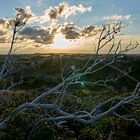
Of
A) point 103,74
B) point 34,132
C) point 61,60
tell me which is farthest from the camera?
point 61,60

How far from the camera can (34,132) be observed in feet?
64.6

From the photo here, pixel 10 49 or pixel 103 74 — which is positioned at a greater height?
pixel 10 49

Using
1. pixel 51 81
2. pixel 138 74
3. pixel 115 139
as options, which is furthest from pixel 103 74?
pixel 115 139

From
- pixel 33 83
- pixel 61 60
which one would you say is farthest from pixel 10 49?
pixel 61 60

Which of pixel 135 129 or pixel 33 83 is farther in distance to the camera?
pixel 33 83

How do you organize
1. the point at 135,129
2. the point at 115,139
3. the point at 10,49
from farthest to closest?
the point at 135,129 → the point at 115,139 → the point at 10,49

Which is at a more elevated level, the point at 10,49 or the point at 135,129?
the point at 10,49

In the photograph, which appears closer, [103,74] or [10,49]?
[10,49]

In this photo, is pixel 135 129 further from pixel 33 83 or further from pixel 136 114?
pixel 33 83

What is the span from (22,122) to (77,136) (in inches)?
135

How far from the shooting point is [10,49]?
12828mm

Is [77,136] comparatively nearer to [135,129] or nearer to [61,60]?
[135,129]

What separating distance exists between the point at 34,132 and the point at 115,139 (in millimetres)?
4801

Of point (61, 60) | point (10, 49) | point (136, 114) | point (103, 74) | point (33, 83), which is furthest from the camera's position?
point (61, 60)
